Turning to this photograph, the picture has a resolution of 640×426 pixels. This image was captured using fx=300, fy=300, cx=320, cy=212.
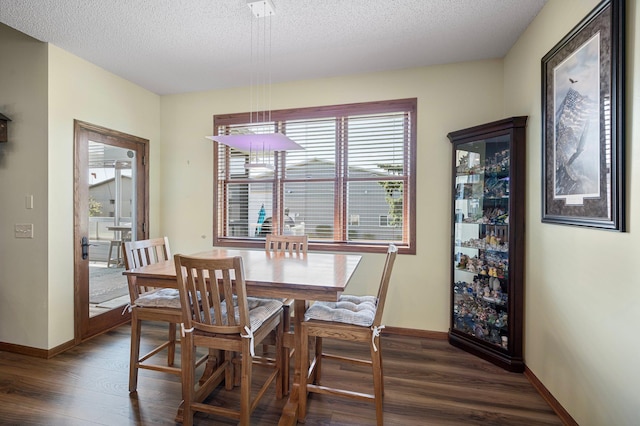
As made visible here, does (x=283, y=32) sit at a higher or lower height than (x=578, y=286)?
higher

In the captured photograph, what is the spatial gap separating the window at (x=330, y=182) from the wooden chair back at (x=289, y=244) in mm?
457

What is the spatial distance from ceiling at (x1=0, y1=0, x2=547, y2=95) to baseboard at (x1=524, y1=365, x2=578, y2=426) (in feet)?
9.01

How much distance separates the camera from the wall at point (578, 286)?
4.68 feet

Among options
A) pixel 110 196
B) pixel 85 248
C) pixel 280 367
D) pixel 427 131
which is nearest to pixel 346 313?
pixel 280 367

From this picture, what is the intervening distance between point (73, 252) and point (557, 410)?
13.5 ft

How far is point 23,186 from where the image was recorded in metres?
2.71

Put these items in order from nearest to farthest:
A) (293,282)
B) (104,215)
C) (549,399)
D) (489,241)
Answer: (293,282) < (549,399) < (489,241) < (104,215)

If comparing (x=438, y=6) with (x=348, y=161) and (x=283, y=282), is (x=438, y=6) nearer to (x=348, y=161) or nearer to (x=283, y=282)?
(x=348, y=161)

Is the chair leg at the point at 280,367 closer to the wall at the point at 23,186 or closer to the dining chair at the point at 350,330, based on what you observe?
the dining chair at the point at 350,330

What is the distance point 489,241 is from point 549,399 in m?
1.19

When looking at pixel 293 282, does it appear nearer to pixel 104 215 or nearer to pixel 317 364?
pixel 317 364

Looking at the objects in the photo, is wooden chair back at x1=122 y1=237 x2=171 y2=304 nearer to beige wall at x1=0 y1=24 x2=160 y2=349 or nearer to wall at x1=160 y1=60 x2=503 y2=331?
beige wall at x1=0 y1=24 x2=160 y2=349

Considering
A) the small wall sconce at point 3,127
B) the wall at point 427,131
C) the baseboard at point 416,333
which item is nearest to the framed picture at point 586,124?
the wall at point 427,131

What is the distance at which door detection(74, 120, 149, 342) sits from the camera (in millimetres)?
2920
